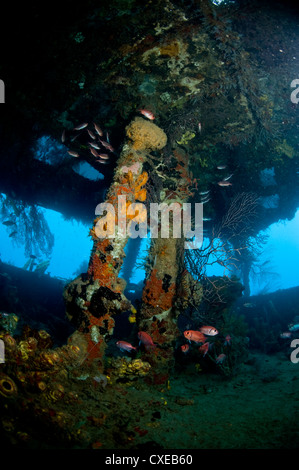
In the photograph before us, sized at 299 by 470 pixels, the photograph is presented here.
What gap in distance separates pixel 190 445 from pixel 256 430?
0.93 m

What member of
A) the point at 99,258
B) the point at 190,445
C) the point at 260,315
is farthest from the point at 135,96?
the point at 260,315

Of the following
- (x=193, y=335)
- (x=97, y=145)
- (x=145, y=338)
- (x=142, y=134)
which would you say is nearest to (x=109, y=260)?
(x=145, y=338)

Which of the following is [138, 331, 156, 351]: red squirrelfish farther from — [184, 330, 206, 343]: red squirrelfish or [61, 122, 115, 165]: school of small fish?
[61, 122, 115, 165]: school of small fish

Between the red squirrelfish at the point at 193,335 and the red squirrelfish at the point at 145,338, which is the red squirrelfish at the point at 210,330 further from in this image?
the red squirrelfish at the point at 145,338

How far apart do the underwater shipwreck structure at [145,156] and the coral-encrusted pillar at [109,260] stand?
2 cm

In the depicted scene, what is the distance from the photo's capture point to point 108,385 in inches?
159

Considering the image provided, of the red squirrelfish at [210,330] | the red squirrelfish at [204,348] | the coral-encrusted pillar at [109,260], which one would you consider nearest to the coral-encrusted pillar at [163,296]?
the red squirrelfish at [204,348]

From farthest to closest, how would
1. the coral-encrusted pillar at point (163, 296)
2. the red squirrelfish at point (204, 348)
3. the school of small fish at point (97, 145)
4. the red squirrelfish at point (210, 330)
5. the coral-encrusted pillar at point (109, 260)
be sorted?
the school of small fish at point (97, 145) → the red squirrelfish at point (204, 348) → the coral-encrusted pillar at point (163, 296) → the red squirrelfish at point (210, 330) → the coral-encrusted pillar at point (109, 260)

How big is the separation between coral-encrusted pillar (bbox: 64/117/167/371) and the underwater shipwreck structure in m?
0.02

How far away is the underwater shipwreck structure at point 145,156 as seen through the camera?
2.88 metres

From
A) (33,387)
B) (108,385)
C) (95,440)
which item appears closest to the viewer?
(95,440)
